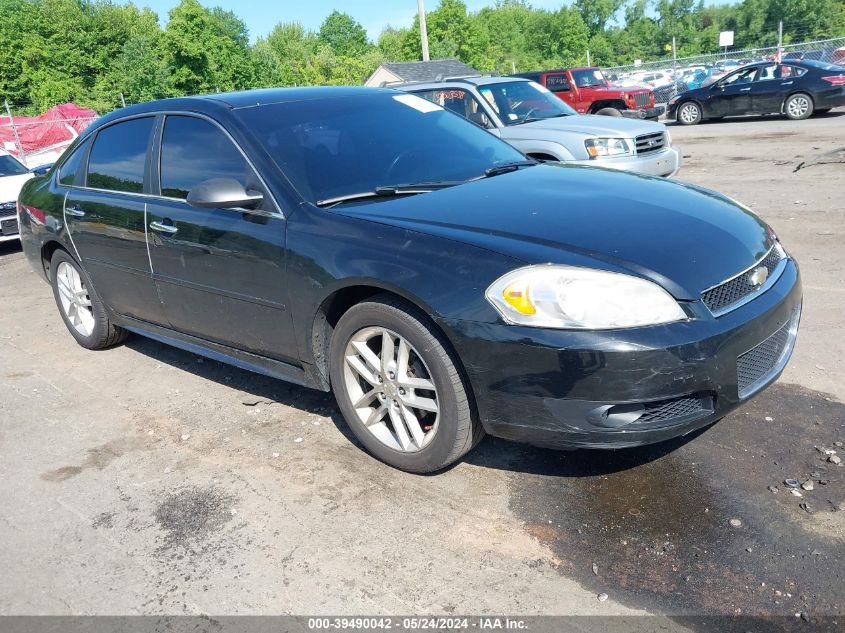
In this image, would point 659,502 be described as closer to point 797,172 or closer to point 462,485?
point 462,485

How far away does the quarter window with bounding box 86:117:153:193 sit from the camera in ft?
15.2

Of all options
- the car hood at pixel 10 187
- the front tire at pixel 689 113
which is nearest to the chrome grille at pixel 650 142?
the car hood at pixel 10 187

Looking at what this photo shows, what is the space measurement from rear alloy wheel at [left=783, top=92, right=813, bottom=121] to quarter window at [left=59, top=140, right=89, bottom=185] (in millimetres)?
17825

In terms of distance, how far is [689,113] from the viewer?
69.6 feet

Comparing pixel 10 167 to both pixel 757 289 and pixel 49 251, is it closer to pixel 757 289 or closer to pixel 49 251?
pixel 49 251

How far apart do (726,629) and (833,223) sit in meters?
6.41

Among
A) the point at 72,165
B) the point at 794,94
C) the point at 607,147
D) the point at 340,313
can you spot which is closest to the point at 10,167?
the point at 72,165

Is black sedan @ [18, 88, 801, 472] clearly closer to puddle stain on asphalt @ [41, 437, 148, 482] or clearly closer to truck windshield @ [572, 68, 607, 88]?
puddle stain on asphalt @ [41, 437, 148, 482]

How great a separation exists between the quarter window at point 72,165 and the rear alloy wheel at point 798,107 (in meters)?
17.8

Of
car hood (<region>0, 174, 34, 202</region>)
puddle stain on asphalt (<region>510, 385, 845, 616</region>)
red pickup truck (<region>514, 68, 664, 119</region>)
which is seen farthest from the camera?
red pickup truck (<region>514, 68, 664, 119</region>)

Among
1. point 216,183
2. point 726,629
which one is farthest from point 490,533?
point 216,183

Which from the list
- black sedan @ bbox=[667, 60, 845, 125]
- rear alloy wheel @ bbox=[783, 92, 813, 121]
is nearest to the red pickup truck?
black sedan @ bbox=[667, 60, 845, 125]

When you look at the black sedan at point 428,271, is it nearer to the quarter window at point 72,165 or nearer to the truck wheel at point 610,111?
the quarter window at point 72,165

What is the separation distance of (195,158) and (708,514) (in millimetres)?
3154
